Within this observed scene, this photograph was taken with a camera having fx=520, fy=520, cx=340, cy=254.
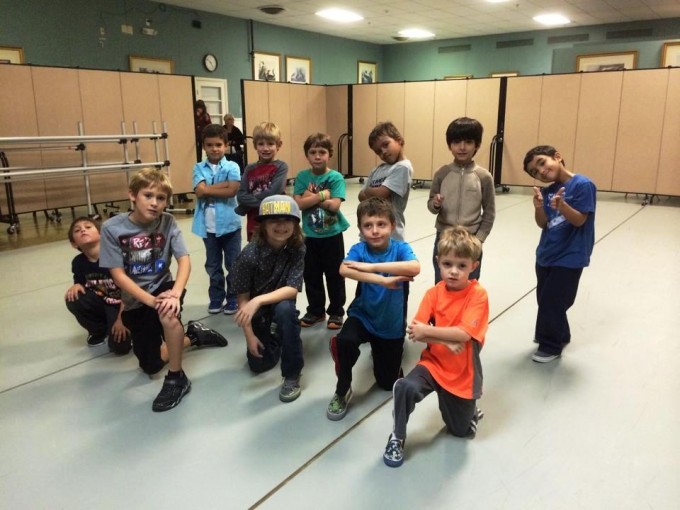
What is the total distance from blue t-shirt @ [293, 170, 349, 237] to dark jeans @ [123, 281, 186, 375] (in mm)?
871

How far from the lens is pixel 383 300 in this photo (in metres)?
2.34

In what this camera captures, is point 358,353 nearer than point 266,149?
Yes

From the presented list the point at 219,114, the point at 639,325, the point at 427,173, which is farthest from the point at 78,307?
the point at 219,114

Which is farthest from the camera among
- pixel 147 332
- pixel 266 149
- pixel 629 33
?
pixel 629 33

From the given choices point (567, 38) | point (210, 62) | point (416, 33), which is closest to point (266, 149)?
point (210, 62)

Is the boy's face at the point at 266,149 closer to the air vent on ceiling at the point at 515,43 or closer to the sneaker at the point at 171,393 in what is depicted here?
the sneaker at the point at 171,393

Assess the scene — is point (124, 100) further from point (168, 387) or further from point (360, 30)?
point (360, 30)

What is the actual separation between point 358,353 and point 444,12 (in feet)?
37.0

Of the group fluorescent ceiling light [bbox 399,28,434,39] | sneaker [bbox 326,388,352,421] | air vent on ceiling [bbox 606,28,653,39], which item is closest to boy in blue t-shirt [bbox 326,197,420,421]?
sneaker [bbox 326,388,352,421]

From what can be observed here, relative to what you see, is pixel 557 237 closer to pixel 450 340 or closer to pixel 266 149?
pixel 450 340

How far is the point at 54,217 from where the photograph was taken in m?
7.07

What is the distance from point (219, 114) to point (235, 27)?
6.71 ft

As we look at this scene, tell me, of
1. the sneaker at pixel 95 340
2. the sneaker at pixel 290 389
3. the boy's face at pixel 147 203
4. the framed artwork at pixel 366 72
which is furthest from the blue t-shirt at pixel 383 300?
the framed artwork at pixel 366 72

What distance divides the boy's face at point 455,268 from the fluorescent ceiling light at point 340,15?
417 inches
